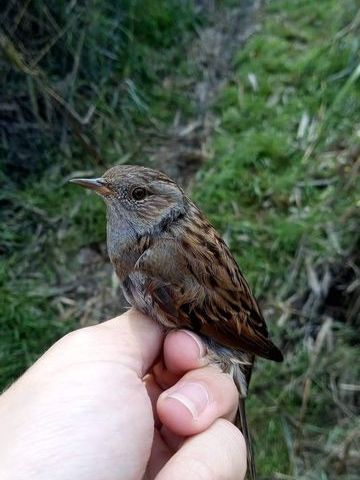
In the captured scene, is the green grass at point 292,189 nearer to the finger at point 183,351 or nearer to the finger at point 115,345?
the finger at point 183,351

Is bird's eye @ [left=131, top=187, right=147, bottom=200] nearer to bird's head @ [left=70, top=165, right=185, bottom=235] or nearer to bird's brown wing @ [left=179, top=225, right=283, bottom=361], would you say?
bird's head @ [left=70, top=165, right=185, bottom=235]

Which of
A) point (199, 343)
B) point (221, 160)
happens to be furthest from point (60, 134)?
point (199, 343)

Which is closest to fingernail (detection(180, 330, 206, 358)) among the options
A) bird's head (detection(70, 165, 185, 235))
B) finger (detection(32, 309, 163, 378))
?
finger (detection(32, 309, 163, 378))

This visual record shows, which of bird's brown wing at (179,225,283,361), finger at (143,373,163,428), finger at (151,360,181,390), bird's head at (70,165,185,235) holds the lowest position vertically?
finger at (143,373,163,428)

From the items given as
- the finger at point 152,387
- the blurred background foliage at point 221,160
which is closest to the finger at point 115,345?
the finger at point 152,387

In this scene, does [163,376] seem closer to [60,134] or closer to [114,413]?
[114,413]

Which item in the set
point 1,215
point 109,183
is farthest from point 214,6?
point 109,183
